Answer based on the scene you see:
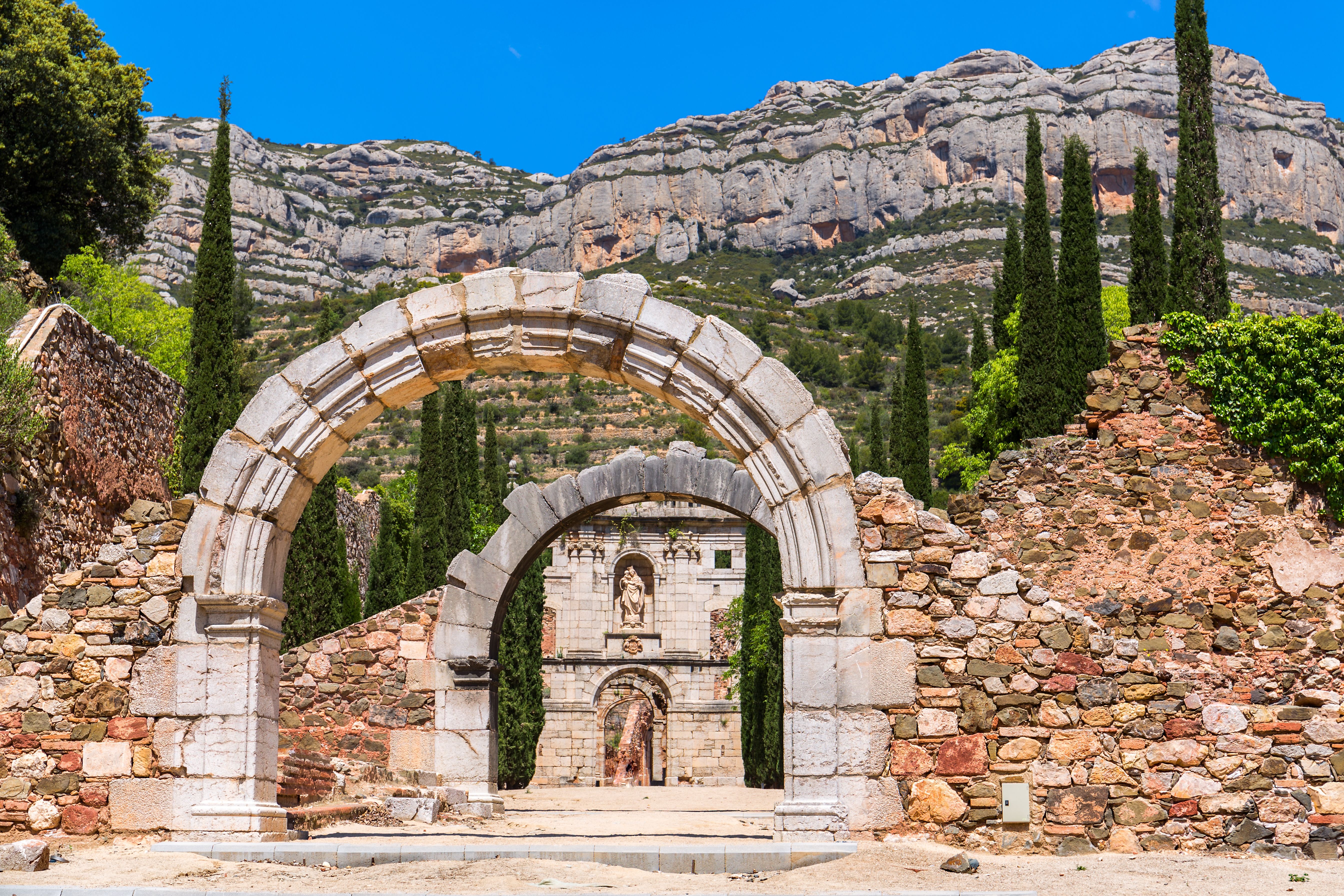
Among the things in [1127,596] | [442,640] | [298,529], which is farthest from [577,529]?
[1127,596]

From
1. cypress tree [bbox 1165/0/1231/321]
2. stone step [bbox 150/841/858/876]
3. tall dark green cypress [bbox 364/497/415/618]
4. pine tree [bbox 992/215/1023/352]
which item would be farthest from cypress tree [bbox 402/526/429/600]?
stone step [bbox 150/841/858/876]

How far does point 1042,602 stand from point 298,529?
14388 mm

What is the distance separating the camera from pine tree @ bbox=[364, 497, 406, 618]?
2680cm

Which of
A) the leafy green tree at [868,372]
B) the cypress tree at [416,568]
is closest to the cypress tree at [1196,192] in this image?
the cypress tree at [416,568]

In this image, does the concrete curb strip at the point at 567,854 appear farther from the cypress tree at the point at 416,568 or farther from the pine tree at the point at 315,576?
the cypress tree at the point at 416,568

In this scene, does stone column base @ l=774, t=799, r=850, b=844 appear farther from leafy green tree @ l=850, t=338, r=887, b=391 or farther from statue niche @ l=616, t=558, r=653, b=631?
leafy green tree @ l=850, t=338, r=887, b=391

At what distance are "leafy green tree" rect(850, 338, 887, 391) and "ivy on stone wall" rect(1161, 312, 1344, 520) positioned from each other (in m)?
43.5

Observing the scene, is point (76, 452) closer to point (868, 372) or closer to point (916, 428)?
point (916, 428)

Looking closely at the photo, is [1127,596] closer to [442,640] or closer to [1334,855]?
[1334,855]

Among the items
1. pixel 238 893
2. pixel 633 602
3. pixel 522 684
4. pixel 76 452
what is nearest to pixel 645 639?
pixel 633 602

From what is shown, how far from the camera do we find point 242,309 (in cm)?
4994

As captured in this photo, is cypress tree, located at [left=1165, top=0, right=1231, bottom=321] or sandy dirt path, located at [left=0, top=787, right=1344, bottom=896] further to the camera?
cypress tree, located at [left=1165, top=0, right=1231, bottom=321]

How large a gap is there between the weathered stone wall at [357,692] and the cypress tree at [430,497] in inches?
440

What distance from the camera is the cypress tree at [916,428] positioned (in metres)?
25.5
